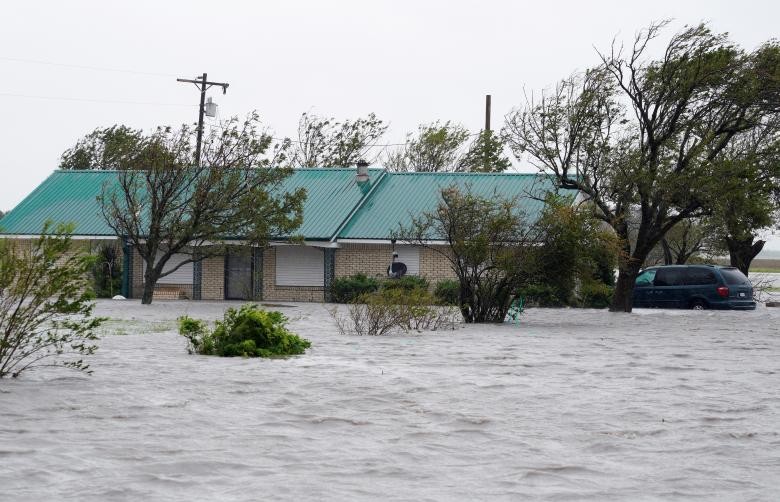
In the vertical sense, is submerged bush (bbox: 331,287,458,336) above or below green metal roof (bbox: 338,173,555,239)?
below

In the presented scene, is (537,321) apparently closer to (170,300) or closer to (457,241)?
(457,241)

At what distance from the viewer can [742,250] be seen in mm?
46812

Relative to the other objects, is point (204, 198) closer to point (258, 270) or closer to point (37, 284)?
point (258, 270)

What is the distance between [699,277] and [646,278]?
227 cm

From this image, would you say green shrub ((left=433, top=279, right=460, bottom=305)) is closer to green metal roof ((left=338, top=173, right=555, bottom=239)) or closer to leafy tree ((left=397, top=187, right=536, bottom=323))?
green metal roof ((left=338, top=173, right=555, bottom=239))

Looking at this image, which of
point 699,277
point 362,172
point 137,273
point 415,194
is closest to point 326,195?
point 362,172

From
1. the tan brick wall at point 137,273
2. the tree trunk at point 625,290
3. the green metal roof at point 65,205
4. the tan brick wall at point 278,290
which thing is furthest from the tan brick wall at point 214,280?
the tree trunk at point 625,290

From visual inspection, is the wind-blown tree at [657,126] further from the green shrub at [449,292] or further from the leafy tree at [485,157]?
the leafy tree at [485,157]

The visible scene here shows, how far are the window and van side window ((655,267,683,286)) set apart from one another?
0.29 m

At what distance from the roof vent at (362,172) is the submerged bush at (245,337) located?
2999cm

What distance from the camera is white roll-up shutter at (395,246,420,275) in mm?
41250

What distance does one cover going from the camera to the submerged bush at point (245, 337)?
49.9 ft

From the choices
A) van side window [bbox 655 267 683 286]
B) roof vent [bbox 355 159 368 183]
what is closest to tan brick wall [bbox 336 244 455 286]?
roof vent [bbox 355 159 368 183]

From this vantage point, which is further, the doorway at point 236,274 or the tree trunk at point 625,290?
the doorway at point 236,274
